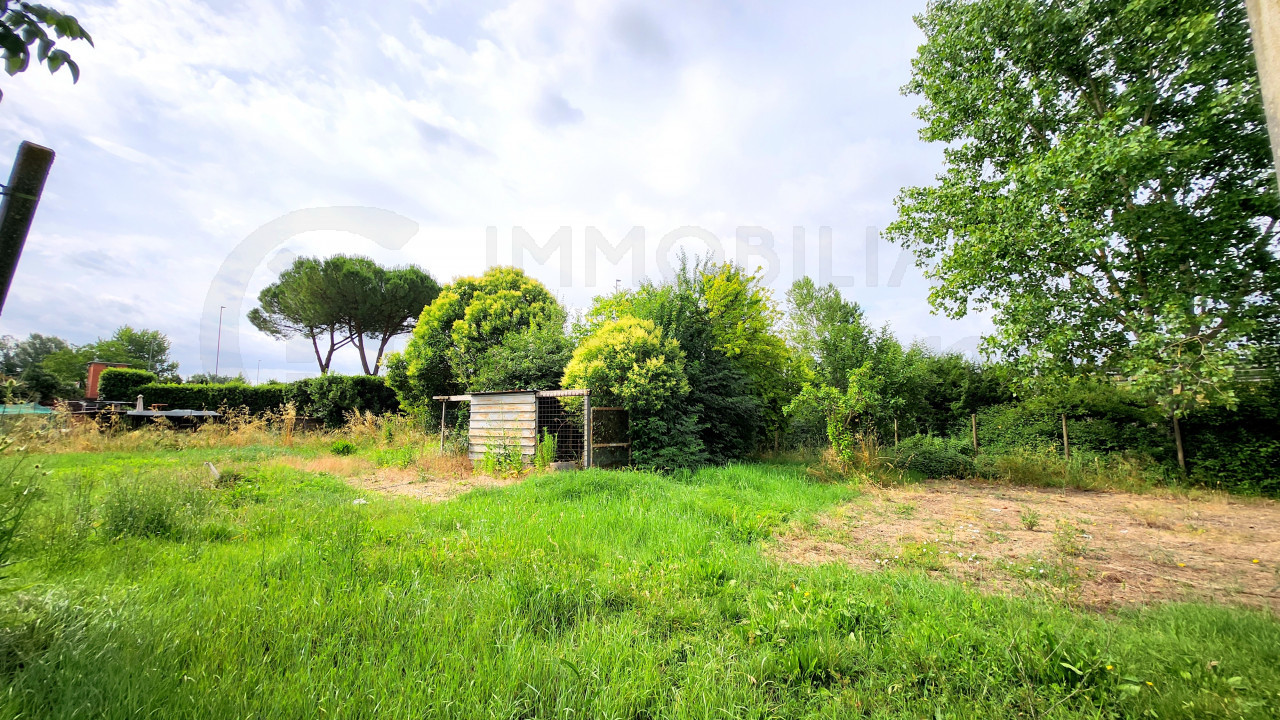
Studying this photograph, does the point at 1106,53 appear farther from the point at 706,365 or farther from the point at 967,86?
the point at 706,365

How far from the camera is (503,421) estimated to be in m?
10.2

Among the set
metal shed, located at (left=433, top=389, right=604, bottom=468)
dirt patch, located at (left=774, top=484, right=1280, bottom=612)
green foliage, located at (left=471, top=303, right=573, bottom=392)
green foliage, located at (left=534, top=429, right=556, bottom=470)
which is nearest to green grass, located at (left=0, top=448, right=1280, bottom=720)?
dirt patch, located at (left=774, top=484, right=1280, bottom=612)

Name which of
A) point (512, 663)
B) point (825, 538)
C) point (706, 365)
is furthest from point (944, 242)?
point (512, 663)

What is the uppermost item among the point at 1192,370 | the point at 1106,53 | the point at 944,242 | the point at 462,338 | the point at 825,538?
the point at 1106,53

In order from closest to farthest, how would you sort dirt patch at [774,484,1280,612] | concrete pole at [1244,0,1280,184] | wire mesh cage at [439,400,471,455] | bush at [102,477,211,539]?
concrete pole at [1244,0,1280,184], dirt patch at [774,484,1280,612], bush at [102,477,211,539], wire mesh cage at [439,400,471,455]

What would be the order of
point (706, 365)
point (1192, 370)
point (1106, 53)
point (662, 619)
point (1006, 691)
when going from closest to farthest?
1. point (1006, 691)
2. point (662, 619)
3. point (1192, 370)
4. point (1106, 53)
5. point (706, 365)

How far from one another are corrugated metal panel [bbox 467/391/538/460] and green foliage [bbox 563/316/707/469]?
1.12 metres

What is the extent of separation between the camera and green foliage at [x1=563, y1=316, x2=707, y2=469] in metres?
9.12

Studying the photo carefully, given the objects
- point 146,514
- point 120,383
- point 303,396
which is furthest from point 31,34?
point 120,383

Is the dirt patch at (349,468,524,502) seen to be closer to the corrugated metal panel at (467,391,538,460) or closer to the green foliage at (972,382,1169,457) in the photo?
the corrugated metal panel at (467,391,538,460)

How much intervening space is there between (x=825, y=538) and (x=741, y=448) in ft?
22.2

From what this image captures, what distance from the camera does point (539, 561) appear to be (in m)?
3.48

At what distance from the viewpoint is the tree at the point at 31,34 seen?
1.35m

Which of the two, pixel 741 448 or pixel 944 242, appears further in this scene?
pixel 741 448
